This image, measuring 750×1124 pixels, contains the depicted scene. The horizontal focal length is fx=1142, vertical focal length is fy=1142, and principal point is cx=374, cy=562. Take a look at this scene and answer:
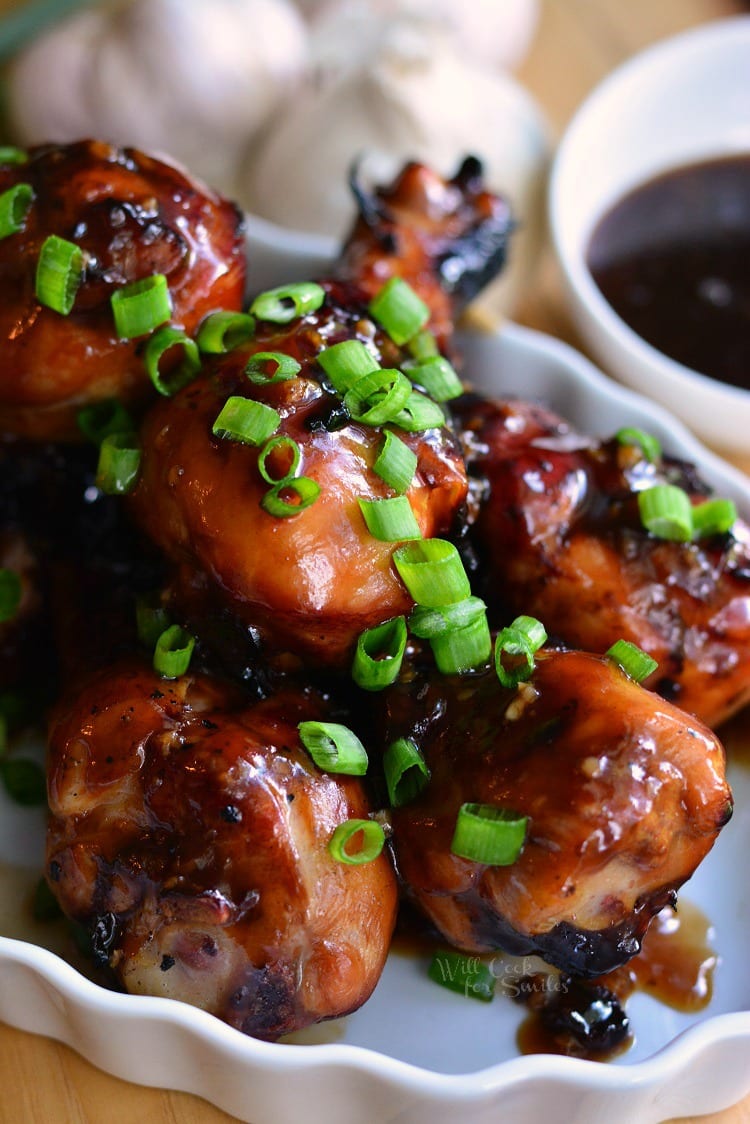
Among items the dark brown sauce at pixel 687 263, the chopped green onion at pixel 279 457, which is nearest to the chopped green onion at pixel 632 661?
the chopped green onion at pixel 279 457

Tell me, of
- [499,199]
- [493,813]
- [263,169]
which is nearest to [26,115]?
[263,169]

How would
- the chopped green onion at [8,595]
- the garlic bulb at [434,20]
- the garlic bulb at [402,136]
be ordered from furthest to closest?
the garlic bulb at [434,20] → the garlic bulb at [402,136] → the chopped green onion at [8,595]

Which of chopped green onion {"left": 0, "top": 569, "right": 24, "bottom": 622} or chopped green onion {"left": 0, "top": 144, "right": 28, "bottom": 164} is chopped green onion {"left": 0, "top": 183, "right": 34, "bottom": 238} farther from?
chopped green onion {"left": 0, "top": 569, "right": 24, "bottom": 622}

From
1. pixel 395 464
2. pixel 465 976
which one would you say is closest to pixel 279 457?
pixel 395 464

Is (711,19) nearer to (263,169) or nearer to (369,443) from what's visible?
(263,169)

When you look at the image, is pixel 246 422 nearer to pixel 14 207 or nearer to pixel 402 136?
pixel 14 207

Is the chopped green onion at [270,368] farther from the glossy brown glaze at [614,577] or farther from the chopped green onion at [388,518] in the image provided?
the glossy brown glaze at [614,577]
